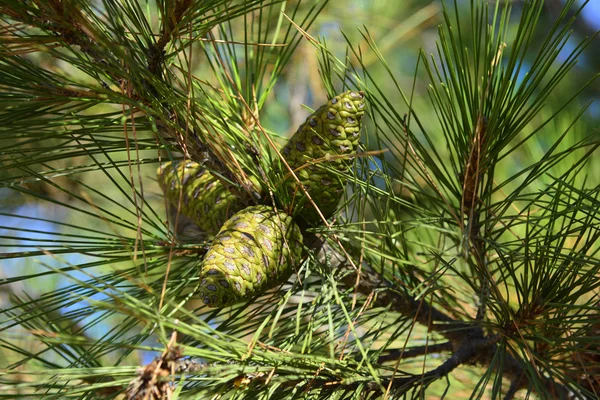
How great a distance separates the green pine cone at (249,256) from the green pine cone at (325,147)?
3 centimetres

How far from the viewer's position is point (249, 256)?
50 centimetres

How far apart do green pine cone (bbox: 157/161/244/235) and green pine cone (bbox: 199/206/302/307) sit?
0.06m

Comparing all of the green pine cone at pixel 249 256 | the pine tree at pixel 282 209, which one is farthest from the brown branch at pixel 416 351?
the green pine cone at pixel 249 256

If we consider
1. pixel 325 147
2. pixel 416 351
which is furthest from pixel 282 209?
pixel 416 351

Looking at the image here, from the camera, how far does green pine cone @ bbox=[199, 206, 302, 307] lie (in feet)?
1.59

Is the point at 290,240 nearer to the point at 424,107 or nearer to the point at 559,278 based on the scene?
the point at 559,278

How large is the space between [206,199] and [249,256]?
14 centimetres

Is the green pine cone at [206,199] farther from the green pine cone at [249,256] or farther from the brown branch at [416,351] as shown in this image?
the brown branch at [416,351]

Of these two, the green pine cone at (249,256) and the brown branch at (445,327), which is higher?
the green pine cone at (249,256)

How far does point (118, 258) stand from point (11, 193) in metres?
1.52

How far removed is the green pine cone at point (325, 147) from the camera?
0.54m

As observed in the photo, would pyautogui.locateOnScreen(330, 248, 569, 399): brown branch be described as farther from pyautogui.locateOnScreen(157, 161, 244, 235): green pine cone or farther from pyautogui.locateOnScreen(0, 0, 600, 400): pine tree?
pyautogui.locateOnScreen(157, 161, 244, 235): green pine cone

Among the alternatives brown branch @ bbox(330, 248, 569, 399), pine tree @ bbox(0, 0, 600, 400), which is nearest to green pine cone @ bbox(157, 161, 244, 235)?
pine tree @ bbox(0, 0, 600, 400)

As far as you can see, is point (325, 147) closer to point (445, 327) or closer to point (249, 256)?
point (249, 256)
